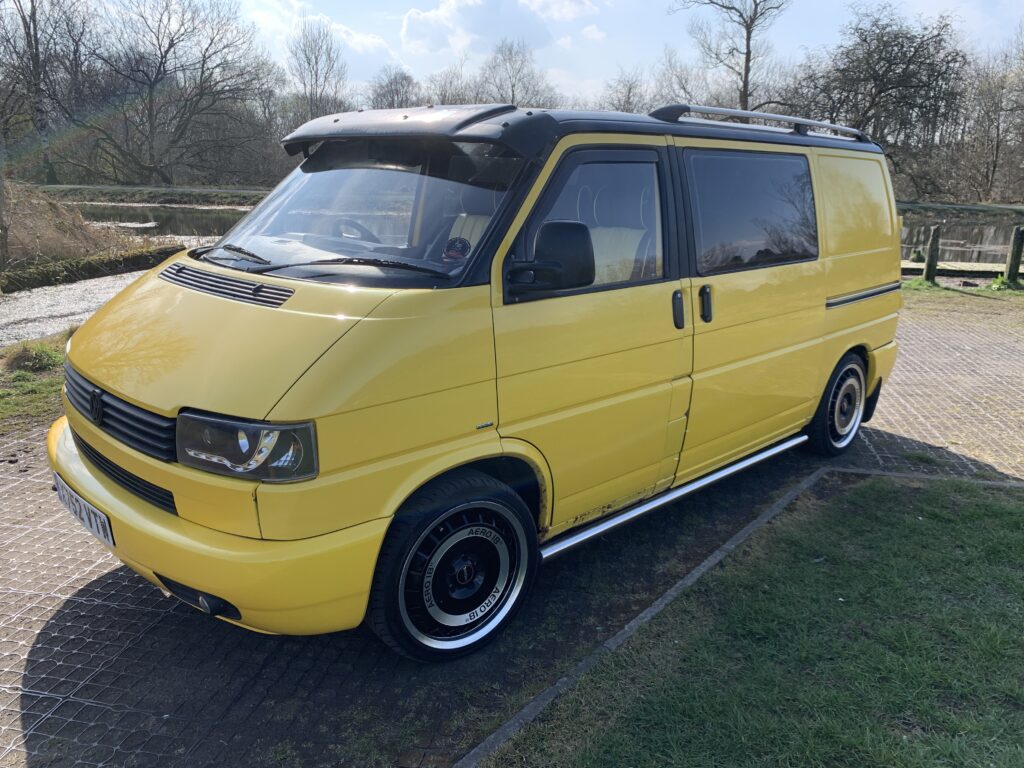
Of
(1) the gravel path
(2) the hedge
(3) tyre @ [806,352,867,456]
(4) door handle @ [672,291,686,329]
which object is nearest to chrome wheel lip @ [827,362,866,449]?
(3) tyre @ [806,352,867,456]

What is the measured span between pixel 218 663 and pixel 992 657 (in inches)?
137

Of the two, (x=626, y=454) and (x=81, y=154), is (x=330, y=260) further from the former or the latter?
(x=81, y=154)

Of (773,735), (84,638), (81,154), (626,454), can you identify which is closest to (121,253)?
(84,638)

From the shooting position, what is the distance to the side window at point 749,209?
3.86 metres

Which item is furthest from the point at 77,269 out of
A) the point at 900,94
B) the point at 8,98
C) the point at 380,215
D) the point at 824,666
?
the point at 900,94

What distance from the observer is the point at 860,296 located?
5.23m

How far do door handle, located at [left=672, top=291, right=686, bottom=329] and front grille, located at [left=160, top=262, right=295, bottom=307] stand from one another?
1.94 metres

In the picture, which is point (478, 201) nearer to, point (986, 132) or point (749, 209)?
point (749, 209)

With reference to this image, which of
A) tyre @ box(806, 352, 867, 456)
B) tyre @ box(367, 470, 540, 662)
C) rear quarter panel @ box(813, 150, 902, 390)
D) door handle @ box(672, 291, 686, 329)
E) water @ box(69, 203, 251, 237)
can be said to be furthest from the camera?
water @ box(69, 203, 251, 237)

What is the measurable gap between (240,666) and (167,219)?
25591mm

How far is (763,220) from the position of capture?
4.28 m

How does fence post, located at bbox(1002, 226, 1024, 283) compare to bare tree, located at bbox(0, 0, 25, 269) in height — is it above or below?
below

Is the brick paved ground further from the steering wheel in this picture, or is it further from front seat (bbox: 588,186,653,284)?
the steering wheel

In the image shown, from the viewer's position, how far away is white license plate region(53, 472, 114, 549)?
2854mm
